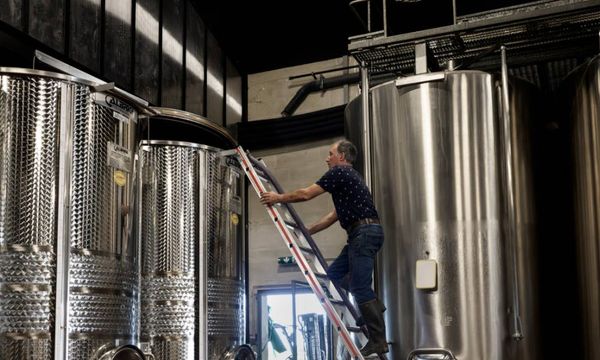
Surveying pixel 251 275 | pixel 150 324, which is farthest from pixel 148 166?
pixel 251 275

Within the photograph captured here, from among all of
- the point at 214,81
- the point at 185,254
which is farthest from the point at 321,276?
the point at 214,81

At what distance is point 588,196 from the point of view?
7.64m

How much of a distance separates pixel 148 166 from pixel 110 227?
1.87 metres

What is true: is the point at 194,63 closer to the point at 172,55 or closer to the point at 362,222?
the point at 172,55

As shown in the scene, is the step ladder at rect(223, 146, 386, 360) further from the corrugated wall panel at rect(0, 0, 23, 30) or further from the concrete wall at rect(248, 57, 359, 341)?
the concrete wall at rect(248, 57, 359, 341)

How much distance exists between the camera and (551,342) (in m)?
7.53

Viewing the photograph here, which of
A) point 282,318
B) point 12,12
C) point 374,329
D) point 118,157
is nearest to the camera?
point 118,157

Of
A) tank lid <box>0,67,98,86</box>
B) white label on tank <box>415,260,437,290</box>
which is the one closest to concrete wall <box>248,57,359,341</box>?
white label on tank <box>415,260,437,290</box>

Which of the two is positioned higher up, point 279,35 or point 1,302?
point 279,35

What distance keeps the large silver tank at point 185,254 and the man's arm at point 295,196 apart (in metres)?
1.22

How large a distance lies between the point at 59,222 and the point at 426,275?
3.61 meters

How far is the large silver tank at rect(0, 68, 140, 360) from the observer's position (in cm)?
565

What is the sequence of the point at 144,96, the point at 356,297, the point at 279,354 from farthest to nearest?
the point at 279,354 → the point at 144,96 → the point at 356,297

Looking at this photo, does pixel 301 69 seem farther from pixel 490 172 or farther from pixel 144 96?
pixel 490 172
